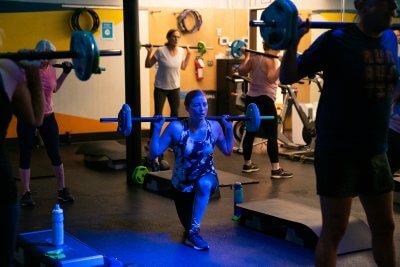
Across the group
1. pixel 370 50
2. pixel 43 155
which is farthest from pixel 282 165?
pixel 370 50

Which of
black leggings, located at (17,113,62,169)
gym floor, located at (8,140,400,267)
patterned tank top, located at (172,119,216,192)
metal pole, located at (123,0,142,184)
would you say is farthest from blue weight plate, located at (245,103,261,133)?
metal pole, located at (123,0,142,184)

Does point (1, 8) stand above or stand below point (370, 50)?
above

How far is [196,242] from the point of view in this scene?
11.9 feet

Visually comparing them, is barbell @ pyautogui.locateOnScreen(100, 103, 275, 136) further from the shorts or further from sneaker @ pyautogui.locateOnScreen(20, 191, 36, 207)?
the shorts

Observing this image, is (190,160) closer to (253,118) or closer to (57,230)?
(253,118)

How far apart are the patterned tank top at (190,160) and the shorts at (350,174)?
4.84 ft

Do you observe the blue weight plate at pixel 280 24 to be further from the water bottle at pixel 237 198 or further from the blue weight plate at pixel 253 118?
the water bottle at pixel 237 198

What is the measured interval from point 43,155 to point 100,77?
4.95ft

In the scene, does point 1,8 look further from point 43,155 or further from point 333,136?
point 333,136

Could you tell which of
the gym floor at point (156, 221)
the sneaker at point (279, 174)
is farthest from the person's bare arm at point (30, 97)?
the sneaker at point (279, 174)

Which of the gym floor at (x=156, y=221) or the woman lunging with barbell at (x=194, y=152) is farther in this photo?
the woman lunging with barbell at (x=194, y=152)

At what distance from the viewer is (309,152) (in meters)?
6.88

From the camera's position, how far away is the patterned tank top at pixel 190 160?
369 cm

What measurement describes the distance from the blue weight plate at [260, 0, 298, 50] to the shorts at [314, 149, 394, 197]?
16.8 inches
